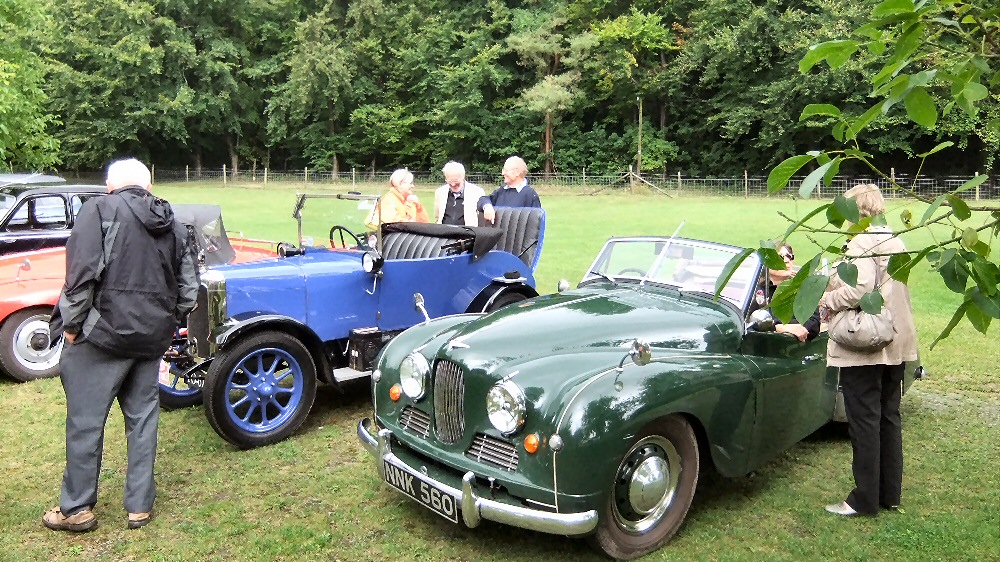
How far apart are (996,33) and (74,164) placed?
58489mm

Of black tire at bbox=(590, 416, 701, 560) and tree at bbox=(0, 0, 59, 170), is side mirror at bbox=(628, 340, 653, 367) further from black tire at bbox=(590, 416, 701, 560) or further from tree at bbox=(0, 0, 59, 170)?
tree at bbox=(0, 0, 59, 170)

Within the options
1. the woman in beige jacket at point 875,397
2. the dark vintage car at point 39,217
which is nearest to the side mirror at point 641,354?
the woman in beige jacket at point 875,397

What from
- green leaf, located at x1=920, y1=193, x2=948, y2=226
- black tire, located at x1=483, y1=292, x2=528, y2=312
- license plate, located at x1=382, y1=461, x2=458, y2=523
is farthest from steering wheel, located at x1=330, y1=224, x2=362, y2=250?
green leaf, located at x1=920, y1=193, x2=948, y2=226

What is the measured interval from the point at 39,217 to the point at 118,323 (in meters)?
6.11

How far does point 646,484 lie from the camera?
12.3 feet

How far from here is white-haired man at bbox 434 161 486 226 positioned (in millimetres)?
7738

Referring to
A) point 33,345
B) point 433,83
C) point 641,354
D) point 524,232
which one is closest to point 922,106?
point 641,354

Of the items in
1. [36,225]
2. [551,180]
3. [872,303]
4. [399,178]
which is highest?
[551,180]

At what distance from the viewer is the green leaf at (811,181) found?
1627 mm

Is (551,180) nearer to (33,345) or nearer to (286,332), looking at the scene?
(33,345)

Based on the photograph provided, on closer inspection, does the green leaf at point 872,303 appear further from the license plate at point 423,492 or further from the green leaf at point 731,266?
the license plate at point 423,492

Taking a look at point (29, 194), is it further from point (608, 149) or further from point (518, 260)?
point (608, 149)

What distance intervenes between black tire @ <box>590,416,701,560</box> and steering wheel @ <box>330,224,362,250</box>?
3612 millimetres

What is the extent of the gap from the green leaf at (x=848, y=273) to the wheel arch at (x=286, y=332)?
4.12 metres
